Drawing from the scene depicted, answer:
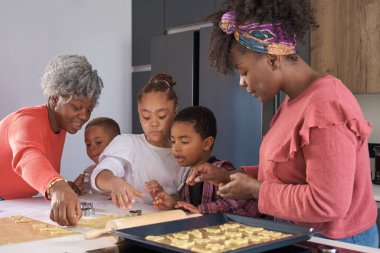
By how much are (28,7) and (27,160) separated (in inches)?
85.3

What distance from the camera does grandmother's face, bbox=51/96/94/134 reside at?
1740mm

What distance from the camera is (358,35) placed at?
2.39m

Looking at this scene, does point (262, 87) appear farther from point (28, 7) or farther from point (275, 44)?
point (28, 7)

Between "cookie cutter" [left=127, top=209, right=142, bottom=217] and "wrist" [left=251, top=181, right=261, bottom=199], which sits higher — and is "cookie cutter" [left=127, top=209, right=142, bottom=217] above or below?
below

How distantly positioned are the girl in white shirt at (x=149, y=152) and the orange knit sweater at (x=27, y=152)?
9.1 inches

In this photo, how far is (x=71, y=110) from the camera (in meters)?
1.75

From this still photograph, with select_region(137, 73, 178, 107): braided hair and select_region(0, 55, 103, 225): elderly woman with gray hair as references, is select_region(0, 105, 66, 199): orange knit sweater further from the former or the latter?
select_region(137, 73, 178, 107): braided hair

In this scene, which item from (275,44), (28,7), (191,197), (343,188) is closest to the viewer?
(343,188)

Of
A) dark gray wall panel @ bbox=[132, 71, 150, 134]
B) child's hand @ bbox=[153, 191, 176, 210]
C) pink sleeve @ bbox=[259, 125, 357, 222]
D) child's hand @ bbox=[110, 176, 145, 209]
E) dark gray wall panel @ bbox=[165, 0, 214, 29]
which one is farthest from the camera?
dark gray wall panel @ bbox=[132, 71, 150, 134]

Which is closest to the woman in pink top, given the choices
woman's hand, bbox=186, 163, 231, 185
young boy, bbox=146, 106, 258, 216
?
woman's hand, bbox=186, 163, 231, 185

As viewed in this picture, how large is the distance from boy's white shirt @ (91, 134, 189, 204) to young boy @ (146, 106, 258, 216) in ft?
0.22

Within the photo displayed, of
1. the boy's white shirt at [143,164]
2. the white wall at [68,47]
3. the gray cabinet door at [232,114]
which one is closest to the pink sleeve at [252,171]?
the boy's white shirt at [143,164]

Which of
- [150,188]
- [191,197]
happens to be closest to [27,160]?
A: [150,188]

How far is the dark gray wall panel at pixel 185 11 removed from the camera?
10.2 ft
